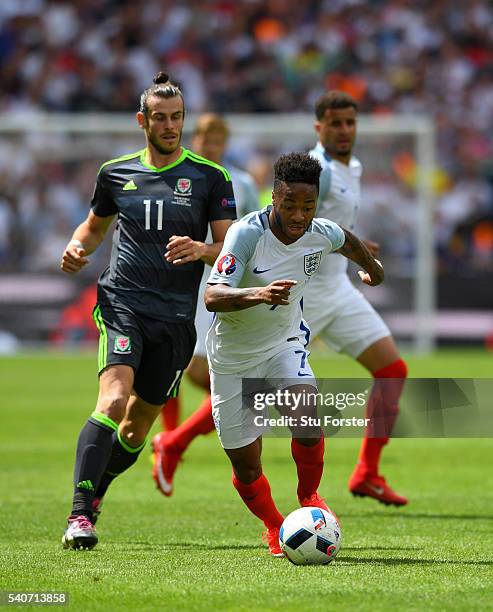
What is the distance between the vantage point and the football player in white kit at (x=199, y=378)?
30.0 ft

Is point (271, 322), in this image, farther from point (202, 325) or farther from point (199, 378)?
point (202, 325)

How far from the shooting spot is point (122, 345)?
7.09m

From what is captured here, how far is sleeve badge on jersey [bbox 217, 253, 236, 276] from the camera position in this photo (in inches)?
250

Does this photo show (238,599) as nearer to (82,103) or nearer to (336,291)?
(336,291)

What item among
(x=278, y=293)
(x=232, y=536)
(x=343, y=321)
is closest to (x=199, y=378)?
(x=343, y=321)

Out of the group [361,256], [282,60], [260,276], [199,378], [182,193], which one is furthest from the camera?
[282,60]

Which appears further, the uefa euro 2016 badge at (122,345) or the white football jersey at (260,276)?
the uefa euro 2016 badge at (122,345)

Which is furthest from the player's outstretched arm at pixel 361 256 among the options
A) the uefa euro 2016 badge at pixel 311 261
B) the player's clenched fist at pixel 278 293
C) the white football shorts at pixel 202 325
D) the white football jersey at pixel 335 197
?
the white football shorts at pixel 202 325

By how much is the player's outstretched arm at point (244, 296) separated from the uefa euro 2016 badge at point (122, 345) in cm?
94

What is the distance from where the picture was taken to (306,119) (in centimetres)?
2297

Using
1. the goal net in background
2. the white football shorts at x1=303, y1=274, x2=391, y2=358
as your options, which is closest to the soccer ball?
the white football shorts at x1=303, y1=274, x2=391, y2=358

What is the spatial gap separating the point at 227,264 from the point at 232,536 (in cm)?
191

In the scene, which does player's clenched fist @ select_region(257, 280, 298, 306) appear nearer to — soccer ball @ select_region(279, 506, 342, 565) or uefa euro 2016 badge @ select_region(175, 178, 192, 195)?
soccer ball @ select_region(279, 506, 342, 565)

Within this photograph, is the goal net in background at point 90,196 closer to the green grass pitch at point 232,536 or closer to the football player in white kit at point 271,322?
the green grass pitch at point 232,536
